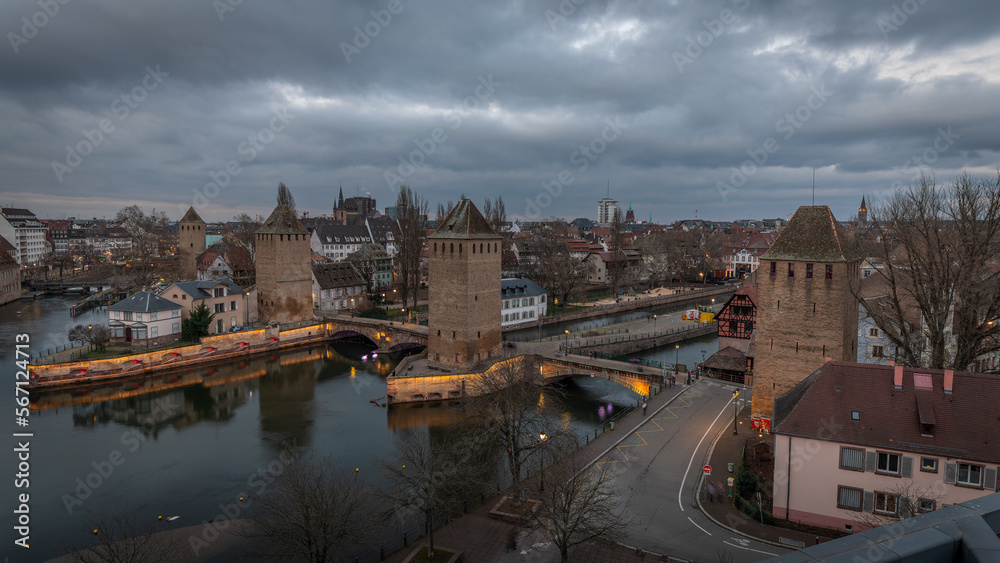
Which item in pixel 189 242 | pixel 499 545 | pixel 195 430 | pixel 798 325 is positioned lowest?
pixel 195 430

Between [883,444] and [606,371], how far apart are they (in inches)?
685

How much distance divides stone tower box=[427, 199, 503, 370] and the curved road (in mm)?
11540

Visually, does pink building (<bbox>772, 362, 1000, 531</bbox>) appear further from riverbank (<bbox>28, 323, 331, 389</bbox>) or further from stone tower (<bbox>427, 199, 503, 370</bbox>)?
riverbank (<bbox>28, 323, 331, 389</bbox>)

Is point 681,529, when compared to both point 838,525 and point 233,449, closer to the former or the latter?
point 838,525

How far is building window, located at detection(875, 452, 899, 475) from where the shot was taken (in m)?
14.6

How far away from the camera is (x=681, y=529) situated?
15.5 m

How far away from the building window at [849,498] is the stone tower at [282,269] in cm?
4201

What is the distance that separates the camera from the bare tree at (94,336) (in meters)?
36.5

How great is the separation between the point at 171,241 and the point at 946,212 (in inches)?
3893

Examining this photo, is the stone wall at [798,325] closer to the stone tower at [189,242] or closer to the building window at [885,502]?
the building window at [885,502]

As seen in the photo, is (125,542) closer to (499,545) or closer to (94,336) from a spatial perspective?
(499,545)

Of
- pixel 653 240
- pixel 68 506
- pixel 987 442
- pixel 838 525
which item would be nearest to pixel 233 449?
pixel 68 506

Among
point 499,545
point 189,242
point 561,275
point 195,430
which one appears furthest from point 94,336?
point 561,275

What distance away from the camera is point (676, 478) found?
1858cm
